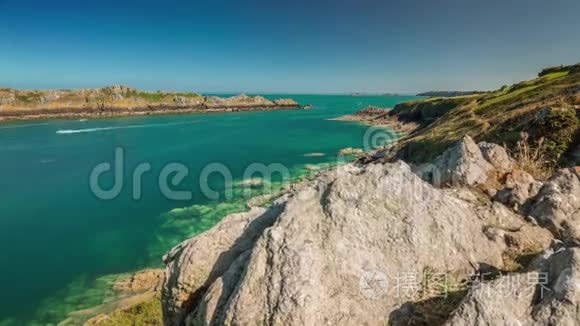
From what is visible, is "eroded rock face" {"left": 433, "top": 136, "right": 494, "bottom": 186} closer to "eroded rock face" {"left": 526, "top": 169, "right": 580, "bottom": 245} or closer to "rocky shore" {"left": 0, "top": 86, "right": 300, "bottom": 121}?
"eroded rock face" {"left": 526, "top": 169, "right": 580, "bottom": 245}

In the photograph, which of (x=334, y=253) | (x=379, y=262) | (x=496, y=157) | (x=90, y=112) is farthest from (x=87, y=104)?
(x=379, y=262)

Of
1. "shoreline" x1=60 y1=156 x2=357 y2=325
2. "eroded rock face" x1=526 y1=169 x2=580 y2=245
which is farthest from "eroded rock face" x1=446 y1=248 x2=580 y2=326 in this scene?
"shoreline" x1=60 y1=156 x2=357 y2=325

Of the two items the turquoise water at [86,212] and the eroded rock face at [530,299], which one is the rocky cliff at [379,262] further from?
the turquoise water at [86,212]

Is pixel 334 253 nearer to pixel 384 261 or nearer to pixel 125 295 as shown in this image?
pixel 384 261

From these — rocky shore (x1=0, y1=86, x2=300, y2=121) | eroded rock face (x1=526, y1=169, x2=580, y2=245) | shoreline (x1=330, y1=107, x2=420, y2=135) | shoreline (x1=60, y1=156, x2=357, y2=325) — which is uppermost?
rocky shore (x1=0, y1=86, x2=300, y2=121)

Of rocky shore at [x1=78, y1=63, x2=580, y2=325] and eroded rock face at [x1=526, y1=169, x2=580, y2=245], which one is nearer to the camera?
rocky shore at [x1=78, y1=63, x2=580, y2=325]
